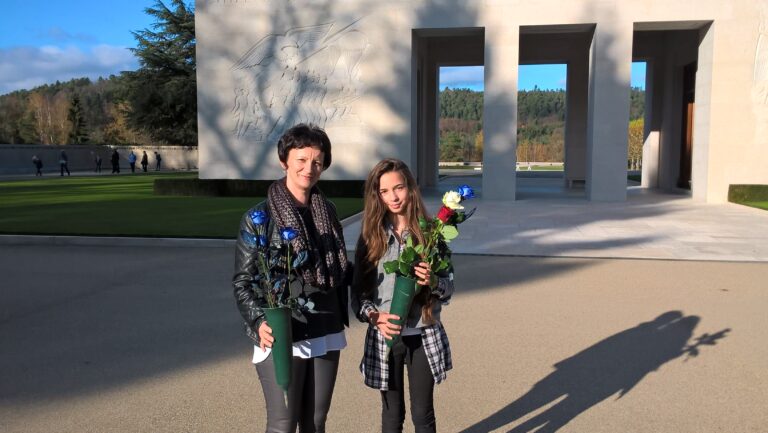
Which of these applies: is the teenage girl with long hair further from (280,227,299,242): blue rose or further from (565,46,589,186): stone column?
(565,46,589,186): stone column

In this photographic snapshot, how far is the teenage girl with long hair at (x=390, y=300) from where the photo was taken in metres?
2.56

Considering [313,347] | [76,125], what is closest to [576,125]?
[313,347]

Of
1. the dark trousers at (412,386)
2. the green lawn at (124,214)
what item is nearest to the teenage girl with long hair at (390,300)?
the dark trousers at (412,386)

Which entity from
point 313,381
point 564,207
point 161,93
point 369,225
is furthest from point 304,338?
point 161,93

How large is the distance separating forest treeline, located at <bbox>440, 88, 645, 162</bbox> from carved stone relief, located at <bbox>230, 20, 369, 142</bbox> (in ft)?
195

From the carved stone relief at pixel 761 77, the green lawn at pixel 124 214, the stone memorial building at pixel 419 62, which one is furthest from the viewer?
the stone memorial building at pixel 419 62

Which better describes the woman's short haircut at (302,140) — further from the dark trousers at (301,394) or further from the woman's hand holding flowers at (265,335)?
the dark trousers at (301,394)

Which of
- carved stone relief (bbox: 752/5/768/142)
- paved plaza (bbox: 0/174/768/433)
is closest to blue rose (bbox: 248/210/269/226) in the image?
paved plaza (bbox: 0/174/768/433)

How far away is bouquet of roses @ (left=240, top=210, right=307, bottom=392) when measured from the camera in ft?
6.93

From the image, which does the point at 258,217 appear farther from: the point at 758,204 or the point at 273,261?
the point at 758,204

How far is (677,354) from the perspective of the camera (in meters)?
4.47

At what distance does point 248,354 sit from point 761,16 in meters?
19.2

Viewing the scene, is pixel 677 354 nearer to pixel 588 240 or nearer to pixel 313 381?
pixel 313 381

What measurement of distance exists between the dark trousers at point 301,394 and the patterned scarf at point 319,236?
340mm
